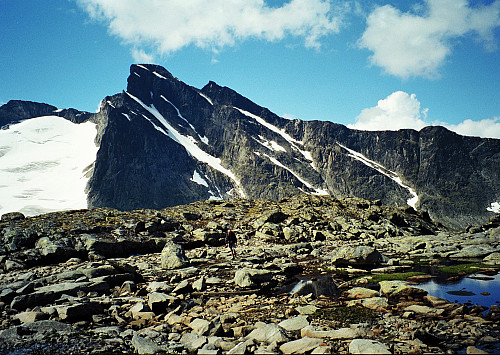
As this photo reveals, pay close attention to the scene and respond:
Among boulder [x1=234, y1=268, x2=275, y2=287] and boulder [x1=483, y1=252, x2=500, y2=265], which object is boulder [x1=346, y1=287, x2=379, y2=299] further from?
boulder [x1=483, y1=252, x2=500, y2=265]

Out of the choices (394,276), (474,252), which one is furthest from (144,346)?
(474,252)

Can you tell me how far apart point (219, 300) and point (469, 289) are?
15.3 m

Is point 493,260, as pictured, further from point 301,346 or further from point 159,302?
point 159,302

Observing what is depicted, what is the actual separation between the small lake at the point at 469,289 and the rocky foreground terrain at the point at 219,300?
131cm

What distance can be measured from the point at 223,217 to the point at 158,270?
31012 mm

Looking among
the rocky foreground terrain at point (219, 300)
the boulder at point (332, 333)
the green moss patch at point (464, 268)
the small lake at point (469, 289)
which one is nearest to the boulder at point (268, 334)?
the rocky foreground terrain at point (219, 300)

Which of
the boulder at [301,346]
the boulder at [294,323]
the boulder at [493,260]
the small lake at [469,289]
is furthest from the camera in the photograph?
the boulder at [493,260]

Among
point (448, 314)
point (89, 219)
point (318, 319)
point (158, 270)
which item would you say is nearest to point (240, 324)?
point (318, 319)

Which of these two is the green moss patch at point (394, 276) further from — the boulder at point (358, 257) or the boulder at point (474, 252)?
the boulder at point (474, 252)

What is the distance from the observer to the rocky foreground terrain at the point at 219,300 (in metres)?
10.8

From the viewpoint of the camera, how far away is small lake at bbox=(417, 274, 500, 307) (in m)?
15.3

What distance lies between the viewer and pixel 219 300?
17359mm

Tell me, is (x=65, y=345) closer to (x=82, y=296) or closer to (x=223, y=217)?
(x=82, y=296)

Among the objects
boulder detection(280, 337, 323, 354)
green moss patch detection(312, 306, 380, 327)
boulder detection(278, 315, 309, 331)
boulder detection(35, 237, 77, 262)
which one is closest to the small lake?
green moss patch detection(312, 306, 380, 327)
